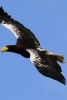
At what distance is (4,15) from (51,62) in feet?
20.8

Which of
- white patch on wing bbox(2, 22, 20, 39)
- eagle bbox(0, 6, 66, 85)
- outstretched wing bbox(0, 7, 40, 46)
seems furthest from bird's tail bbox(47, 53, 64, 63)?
white patch on wing bbox(2, 22, 20, 39)

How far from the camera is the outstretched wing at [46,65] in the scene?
792 inches

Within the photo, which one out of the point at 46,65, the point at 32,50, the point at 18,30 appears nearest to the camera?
the point at 46,65

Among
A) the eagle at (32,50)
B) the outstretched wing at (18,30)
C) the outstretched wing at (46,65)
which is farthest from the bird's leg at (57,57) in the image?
the outstretched wing at (18,30)

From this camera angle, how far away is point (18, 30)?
25.4 m

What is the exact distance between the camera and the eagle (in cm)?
2053

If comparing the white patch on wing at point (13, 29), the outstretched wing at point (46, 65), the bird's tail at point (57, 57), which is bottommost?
the outstretched wing at point (46, 65)

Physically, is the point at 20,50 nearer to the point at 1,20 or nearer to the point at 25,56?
the point at 25,56

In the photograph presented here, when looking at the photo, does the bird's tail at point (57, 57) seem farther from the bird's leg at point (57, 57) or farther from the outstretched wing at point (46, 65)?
the outstretched wing at point (46, 65)

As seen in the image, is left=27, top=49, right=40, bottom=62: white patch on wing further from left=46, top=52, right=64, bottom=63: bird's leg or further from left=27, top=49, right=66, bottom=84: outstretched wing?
left=46, top=52, right=64, bottom=63: bird's leg

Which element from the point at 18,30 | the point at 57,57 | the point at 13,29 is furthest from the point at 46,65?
the point at 13,29

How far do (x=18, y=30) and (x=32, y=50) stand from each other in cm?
293

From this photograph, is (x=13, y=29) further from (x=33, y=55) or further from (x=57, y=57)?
(x=57, y=57)

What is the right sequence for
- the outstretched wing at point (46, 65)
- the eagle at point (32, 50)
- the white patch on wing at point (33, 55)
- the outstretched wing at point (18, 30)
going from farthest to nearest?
1. the outstretched wing at point (18, 30)
2. the white patch on wing at point (33, 55)
3. the eagle at point (32, 50)
4. the outstretched wing at point (46, 65)
